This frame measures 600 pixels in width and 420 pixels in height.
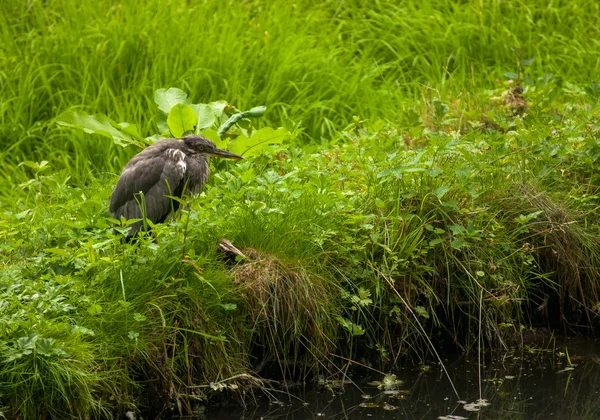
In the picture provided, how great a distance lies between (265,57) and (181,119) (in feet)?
5.14

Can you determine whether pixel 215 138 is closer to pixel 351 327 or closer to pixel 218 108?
pixel 218 108

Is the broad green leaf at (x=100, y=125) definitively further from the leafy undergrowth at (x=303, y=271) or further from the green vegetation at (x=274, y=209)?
the leafy undergrowth at (x=303, y=271)

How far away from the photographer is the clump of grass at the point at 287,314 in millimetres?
4516

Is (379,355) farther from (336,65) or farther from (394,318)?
(336,65)

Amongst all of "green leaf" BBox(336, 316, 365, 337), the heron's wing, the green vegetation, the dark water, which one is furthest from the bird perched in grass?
the dark water

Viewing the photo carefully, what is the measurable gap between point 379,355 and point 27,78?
3717 mm

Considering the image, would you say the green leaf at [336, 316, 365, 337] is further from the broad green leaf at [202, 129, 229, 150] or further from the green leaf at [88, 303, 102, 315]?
the broad green leaf at [202, 129, 229, 150]

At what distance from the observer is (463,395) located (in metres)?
4.59

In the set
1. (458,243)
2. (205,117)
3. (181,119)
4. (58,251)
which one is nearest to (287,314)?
(458,243)

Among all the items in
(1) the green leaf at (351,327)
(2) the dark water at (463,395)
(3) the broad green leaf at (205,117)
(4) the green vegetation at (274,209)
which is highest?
(3) the broad green leaf at (205,117)

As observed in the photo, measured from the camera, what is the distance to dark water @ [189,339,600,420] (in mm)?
4371

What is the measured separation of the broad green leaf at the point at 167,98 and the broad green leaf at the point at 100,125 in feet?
0.86

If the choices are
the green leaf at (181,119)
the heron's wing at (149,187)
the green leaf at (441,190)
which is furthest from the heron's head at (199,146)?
the green leaf at (441,190)

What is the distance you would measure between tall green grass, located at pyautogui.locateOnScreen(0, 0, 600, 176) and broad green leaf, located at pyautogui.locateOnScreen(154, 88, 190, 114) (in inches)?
20.9
